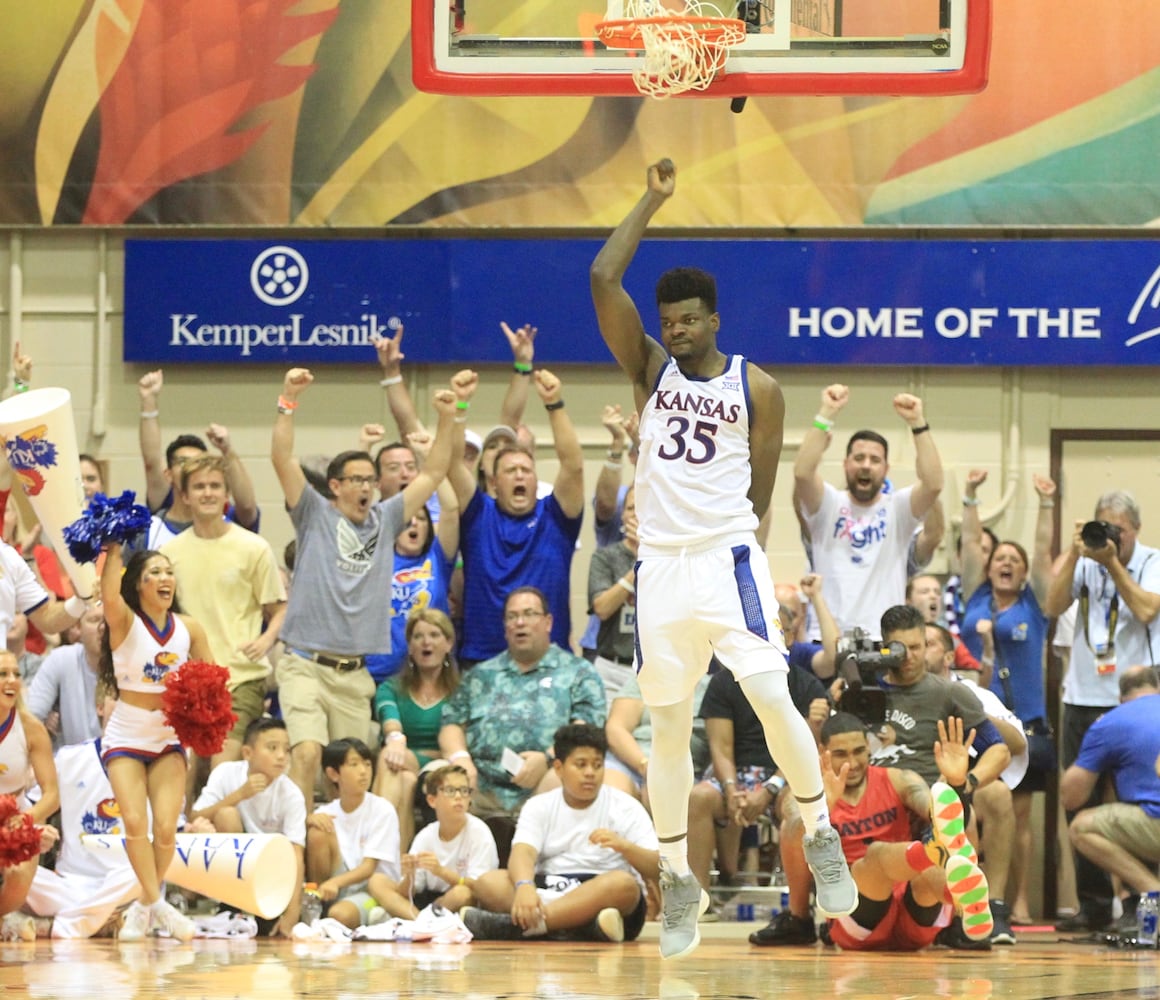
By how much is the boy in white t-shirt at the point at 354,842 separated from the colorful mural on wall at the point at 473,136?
4181 millimetres

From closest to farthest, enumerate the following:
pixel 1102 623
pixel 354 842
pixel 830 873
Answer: pixel 830 873 → pixel 354 842 → pixel 1102 623

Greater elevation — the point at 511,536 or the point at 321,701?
the point at 511,536

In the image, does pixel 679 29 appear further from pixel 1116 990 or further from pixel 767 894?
pixel 767 894

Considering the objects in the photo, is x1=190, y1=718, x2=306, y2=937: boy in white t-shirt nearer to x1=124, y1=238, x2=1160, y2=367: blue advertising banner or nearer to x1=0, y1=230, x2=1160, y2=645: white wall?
x1=0, y1=230, x2=1160, y2=645: white wall

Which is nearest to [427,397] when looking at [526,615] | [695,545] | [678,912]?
[526,615]

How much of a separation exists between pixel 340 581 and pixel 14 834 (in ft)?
7.67

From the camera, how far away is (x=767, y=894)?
936 cm

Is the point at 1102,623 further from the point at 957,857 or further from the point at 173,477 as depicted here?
the point at 173,477

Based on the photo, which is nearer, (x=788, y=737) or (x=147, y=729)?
(x=788, y=737)

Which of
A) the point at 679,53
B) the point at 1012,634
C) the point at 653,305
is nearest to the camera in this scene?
the point at 679,53

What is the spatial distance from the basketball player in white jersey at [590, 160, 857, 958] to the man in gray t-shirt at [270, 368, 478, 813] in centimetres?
330

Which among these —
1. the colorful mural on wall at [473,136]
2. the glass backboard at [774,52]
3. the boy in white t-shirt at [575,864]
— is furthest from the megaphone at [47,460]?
the colorful mural on wall at [473,136]

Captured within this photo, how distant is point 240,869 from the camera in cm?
834

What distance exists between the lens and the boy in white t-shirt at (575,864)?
850cm
